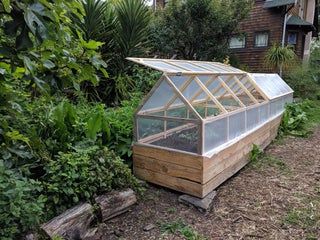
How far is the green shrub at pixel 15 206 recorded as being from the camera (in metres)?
2.19

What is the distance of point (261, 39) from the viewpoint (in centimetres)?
1311

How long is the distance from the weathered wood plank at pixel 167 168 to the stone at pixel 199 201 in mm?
221

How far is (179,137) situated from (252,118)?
5.64 feet

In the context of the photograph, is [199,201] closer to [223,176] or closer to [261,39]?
[223,176]

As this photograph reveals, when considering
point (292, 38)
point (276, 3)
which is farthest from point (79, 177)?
point (292, 38)

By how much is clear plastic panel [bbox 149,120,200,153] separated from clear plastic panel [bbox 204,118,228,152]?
0.13m

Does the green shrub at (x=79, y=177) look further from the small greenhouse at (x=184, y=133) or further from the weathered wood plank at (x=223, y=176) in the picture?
the weathered wood plank at (x=223, y=176)

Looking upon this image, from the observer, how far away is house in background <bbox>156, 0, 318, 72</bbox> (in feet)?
40.6

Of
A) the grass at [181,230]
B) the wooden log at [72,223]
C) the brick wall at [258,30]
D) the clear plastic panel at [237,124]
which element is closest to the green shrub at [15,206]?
the wooden log at [72,223]

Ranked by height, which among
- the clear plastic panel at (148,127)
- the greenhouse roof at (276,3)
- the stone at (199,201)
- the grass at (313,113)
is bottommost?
the grass at (313,113)

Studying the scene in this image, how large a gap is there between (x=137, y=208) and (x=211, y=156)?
1.02 m

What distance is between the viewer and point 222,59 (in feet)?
34.4

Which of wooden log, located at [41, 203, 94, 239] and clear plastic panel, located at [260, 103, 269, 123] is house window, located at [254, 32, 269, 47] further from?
wooden log, located at [41, 203, 94, 239]

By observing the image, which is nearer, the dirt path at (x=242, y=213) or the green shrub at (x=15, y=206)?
the green shrub at (x=15, y=206)
